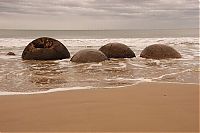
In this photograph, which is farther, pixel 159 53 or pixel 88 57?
pixel 159 53

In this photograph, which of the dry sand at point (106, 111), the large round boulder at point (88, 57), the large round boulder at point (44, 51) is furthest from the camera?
the large round boulder at point (44, 51)

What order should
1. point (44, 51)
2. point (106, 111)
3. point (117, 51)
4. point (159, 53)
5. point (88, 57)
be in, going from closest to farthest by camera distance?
point (106, 111), point (88, 57), point (44, 51), point (159, 53), point (117, 51)

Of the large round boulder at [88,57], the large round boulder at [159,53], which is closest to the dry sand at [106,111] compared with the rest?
the large round boulder at [88,57]

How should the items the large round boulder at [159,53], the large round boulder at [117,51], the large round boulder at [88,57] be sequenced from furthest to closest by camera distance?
the large round boulder at [117,51] → the large round boulder at [159,53] → the large round boulder at [88,57]

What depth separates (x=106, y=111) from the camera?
12.3 ft

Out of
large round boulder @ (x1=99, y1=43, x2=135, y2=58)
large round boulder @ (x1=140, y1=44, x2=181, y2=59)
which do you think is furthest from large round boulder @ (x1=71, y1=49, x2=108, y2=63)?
large round boulder @ (x1=140, y1=44, x2=181, y2=59)

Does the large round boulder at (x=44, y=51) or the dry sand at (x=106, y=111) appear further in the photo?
the large round boulder at (x=44, y=51)

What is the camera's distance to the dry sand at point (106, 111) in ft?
10.5

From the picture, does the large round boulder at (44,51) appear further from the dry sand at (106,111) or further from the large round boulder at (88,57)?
the dry sand at (106,111)

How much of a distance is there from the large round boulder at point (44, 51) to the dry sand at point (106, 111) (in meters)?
6.18

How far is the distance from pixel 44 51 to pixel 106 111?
766 cm

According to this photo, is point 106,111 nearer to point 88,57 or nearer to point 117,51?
point 88,57

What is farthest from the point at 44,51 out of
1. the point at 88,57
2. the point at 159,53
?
the point at 159,53

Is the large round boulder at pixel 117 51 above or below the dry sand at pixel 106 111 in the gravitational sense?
above
